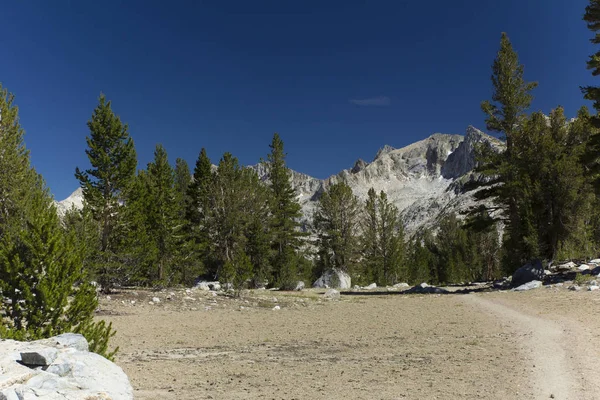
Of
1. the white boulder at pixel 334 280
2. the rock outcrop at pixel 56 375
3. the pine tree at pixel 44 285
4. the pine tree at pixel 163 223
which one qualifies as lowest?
the white boulder at pixel 334 280

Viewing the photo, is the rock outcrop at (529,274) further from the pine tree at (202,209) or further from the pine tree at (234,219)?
the pine tree at (202,209)

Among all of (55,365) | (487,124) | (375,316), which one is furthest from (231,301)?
(487,124)

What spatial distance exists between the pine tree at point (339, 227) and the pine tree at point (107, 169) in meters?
24.8

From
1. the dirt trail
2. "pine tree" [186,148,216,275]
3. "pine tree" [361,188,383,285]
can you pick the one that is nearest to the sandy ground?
the dirt trail

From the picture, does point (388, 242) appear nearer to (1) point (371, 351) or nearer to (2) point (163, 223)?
(2) point (163, 223)

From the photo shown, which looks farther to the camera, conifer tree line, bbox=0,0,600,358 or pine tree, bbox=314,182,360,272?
pine tree, bbox=314,182,360,272

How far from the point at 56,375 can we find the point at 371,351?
7598 mm

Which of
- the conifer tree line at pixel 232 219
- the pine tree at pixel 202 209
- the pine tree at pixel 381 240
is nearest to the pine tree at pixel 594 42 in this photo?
the conifer tree line at pixel 232 219

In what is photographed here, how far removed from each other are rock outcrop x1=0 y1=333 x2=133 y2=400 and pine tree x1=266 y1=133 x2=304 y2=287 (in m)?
34.3

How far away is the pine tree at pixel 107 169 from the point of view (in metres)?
23.9

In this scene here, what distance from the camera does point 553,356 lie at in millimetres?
8273

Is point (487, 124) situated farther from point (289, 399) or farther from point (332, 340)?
point (289, 399)

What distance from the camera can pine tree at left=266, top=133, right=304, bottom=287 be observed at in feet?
145

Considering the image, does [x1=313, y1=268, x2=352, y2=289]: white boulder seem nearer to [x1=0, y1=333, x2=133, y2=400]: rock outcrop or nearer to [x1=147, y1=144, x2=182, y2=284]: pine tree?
[x1=147, y1=144, x2=182, y2=284]: pine tree
